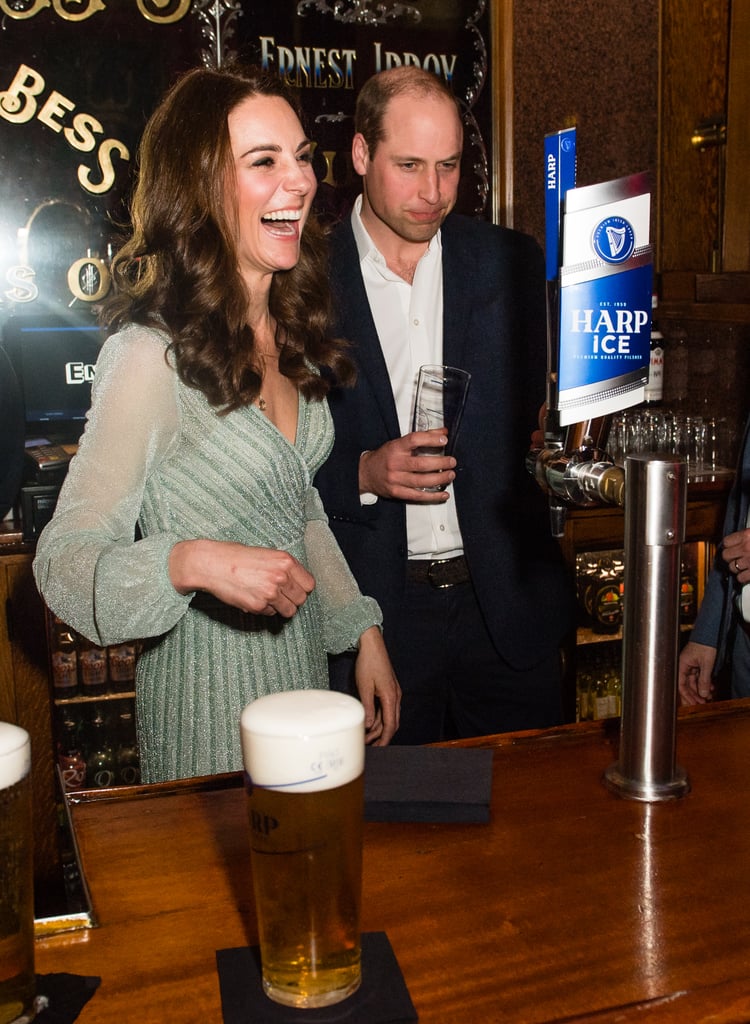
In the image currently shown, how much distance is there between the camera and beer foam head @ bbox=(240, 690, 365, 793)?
80cm

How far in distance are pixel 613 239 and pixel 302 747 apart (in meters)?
0.67

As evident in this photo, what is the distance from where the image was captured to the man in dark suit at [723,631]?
92.7 inches

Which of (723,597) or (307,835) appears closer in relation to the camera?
(307,835)

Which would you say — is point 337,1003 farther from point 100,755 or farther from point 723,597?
point 100,755

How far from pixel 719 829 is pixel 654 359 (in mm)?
2943

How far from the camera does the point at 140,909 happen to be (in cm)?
104

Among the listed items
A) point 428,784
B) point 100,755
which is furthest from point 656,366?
point 428,784

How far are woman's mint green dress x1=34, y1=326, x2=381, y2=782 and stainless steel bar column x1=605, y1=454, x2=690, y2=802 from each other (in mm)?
634

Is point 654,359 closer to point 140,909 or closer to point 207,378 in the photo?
point 207,378

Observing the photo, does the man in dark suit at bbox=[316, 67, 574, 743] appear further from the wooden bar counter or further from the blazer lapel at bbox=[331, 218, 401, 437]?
the wooden bar counter

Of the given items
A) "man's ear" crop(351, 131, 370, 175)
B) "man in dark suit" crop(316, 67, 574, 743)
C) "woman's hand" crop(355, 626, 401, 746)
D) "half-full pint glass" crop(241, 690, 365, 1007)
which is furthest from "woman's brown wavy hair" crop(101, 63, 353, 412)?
"half-full pint glass" crop(241, 690, 365, 1007)

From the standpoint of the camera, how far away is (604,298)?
3.87ft

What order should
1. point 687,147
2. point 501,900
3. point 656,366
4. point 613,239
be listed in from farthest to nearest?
point 656,366 < point 687,147 < point 613,239 < point 501,900

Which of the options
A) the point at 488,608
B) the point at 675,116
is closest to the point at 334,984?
the point at 488,608
